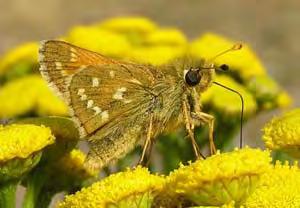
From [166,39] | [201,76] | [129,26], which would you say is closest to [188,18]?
[129,26]

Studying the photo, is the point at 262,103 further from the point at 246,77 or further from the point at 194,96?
Answer: the point at 194,96

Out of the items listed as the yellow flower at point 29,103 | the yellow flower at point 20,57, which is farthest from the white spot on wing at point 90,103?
the yellow flower at point 20,57

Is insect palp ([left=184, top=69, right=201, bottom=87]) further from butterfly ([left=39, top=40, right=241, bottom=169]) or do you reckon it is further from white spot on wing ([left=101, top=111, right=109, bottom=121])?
white spot on wing ([left=101, top=111, right=109, bottom=121])

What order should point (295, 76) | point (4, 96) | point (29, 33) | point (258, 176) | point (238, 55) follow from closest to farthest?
point (258, 176)
point (4, 96)
point (238, 55)
point (295, 76)
point (29, 33)

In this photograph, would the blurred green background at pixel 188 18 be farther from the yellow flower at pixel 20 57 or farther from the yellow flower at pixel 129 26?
the yellow flower at pixel 20 57

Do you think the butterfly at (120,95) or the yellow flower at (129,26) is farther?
the yellow flower at (129,26)

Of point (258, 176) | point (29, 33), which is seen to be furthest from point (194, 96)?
point (29, 33)

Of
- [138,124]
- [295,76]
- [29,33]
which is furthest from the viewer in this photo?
[29,33]

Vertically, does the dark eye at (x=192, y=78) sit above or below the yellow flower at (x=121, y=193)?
above
